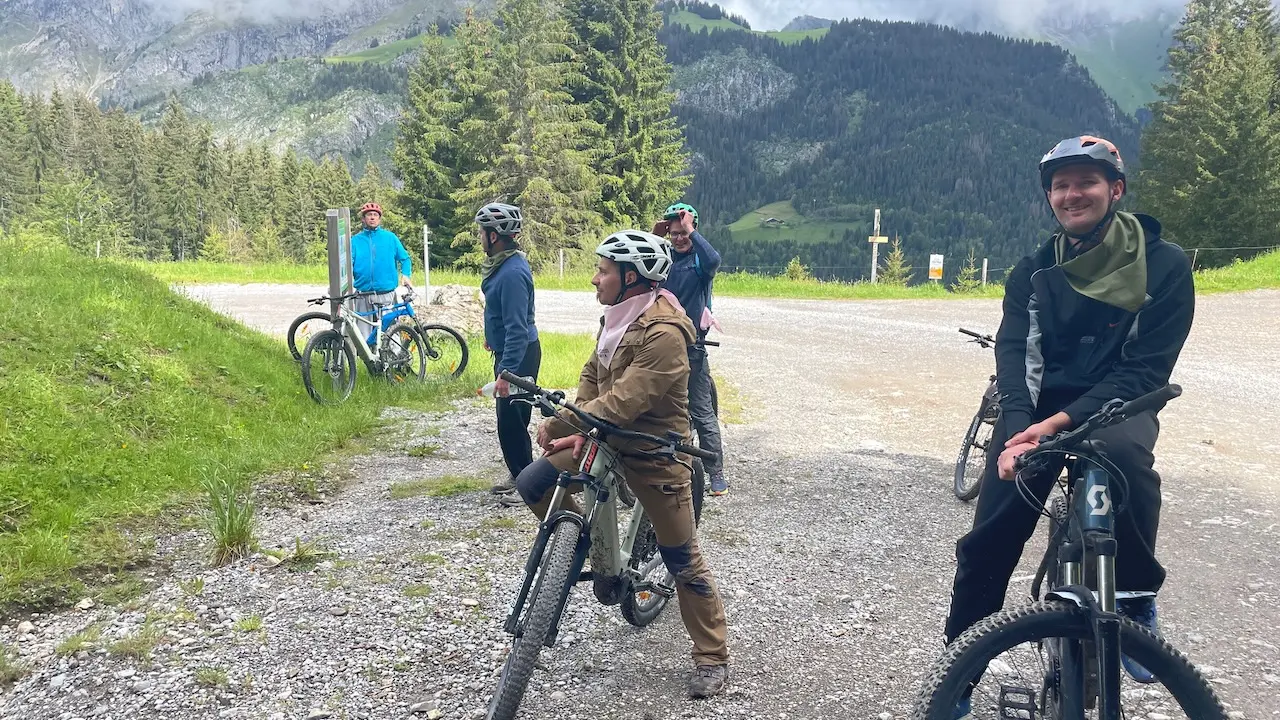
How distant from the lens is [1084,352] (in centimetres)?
281

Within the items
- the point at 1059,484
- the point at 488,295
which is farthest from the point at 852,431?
the point at 1059,484

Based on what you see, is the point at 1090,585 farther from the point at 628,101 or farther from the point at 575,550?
the point at 628,101

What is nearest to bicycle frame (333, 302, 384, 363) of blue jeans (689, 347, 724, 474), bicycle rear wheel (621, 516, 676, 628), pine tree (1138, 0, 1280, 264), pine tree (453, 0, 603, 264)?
blue jeans (689, 347, 724, 474)

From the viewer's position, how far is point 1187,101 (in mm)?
40688

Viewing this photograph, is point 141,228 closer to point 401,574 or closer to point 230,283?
point 230,283

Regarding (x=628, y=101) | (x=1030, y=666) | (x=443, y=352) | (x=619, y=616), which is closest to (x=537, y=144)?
(x=628, y=101)

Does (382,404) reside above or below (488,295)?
below

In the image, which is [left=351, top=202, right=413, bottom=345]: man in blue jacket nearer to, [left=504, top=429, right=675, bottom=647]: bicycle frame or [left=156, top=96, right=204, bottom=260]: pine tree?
[left=504, top=429, right=675, bottom=647]: bicycle frame

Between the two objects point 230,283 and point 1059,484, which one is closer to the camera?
point 1059,484

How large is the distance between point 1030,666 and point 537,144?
36.3 meters

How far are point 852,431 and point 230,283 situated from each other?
26117 mm

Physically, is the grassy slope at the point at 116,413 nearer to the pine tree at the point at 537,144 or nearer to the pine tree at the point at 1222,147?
the pine tree at the point at 537,144

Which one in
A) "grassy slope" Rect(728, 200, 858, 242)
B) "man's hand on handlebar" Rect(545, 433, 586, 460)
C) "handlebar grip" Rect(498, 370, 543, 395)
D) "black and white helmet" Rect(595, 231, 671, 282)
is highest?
"grassy slope" Rect(728, 200, 858, 242)

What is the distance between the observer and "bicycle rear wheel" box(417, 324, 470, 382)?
10.3 m
